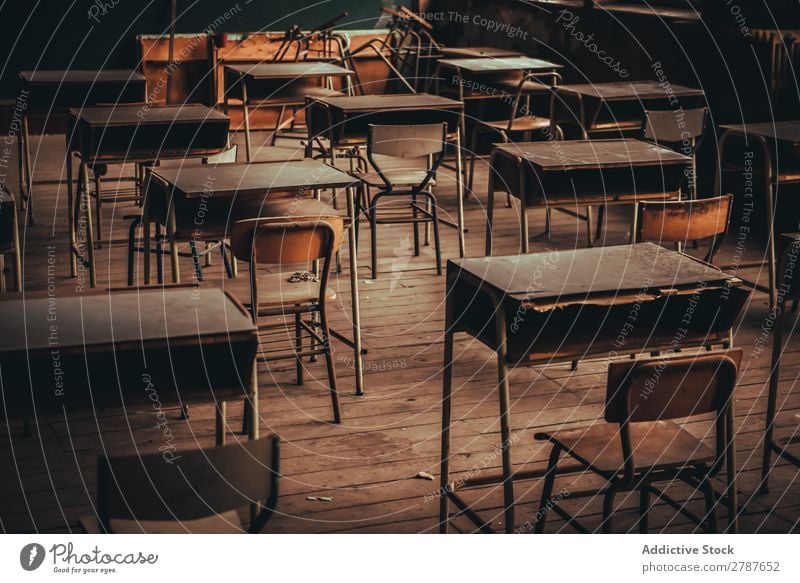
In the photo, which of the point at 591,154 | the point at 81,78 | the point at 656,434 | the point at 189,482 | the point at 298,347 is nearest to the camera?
the point at 189,482

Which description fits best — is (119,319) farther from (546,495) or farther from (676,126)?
(676,126)

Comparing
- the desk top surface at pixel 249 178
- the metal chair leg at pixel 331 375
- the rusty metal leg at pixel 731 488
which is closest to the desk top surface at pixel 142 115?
the desk top surface at pixel 249 178

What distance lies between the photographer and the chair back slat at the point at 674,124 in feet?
20.3

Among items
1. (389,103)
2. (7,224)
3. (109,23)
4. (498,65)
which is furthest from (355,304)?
(109,23)

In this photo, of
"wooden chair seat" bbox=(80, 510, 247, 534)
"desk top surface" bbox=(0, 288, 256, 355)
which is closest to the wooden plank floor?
"wooden chair seat" bbox=(80, 510, 247, 534)

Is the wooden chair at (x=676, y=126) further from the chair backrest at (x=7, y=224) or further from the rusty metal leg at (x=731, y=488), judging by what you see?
the chair backrest at (x=7, y=224)

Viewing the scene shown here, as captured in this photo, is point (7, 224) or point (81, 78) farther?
point (81, 78)

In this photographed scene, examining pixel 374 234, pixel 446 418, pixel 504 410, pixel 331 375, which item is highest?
pixel 504 410

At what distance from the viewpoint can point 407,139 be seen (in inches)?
229

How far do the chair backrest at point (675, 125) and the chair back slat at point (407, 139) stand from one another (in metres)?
1.16

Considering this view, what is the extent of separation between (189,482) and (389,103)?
14.5 ft

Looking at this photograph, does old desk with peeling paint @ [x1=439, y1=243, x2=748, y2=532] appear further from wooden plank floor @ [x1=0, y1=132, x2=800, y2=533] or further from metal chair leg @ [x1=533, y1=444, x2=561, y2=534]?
wooden plank floor @ [x1=0, y1=132, x2=800, y2=533]

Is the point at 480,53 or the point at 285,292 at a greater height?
the point at 480,53

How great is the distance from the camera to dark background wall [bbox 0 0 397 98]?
10.4 metres
